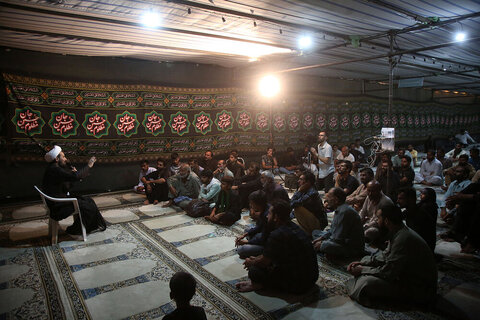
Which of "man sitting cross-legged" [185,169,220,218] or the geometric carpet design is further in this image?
"man sitting cross-legged" [185,169,220,218]

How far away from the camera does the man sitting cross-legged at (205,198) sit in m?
5.41

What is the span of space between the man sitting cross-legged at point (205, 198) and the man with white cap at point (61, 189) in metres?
1.51

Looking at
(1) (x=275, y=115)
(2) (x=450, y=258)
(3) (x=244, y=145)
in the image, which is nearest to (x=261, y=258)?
(2) (x=450, y=258)

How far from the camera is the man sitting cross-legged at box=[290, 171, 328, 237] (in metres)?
4.29

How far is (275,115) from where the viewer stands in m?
9.57

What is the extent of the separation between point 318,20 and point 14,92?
17.7 feet

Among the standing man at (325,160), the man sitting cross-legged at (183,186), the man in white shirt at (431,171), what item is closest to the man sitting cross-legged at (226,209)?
the man sitting cross-legged at (183,186)

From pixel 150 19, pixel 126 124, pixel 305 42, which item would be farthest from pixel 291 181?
pixel 150 19

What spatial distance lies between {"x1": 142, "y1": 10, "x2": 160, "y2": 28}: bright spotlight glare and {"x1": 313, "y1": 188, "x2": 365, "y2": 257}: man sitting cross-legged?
298 centimetres

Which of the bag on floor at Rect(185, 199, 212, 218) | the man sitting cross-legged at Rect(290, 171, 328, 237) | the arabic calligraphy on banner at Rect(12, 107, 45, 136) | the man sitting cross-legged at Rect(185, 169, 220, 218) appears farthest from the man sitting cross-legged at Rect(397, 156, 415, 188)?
the arabic calligraphy on banner at Rect(12, 107, 45, 136)

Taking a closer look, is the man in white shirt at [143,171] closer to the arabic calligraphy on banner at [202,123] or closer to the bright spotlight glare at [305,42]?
the arabic calligraphy on banner at [202,123]

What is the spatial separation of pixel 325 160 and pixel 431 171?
2.98 meters

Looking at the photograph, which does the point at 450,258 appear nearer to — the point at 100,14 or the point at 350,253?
the point at 350,253

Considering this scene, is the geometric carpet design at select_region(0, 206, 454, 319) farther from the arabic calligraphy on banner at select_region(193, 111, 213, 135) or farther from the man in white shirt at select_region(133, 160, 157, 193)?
the arabic calligraphy on banner at select_region(193, 111, 213, 135)
